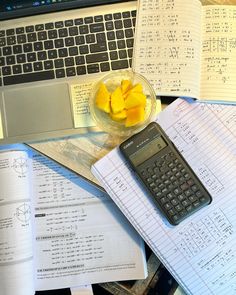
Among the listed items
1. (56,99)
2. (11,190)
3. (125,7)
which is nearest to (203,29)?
(125,7)

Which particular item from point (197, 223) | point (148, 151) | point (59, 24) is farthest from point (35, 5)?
point (197, 223)

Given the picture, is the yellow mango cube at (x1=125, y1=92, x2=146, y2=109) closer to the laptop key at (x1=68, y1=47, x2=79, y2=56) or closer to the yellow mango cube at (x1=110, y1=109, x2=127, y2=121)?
the yellow mango cube at (x1=110, y1=109, x2=127, y2=121)

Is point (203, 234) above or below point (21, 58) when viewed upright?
below

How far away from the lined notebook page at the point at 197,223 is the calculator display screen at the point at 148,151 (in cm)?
2

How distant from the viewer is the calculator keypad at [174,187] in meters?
0.61

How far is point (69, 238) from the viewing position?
666 mm

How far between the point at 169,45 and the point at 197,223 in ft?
0.89

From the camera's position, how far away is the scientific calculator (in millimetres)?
613

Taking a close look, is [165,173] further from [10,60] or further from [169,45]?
[10,60]

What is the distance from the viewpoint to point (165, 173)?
0.62m

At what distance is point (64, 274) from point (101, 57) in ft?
1.13

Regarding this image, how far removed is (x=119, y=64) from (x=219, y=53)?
0.15 m

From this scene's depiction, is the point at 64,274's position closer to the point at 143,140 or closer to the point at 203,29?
the point at 143,140

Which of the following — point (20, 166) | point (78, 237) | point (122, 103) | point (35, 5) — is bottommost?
point (78, 237)
